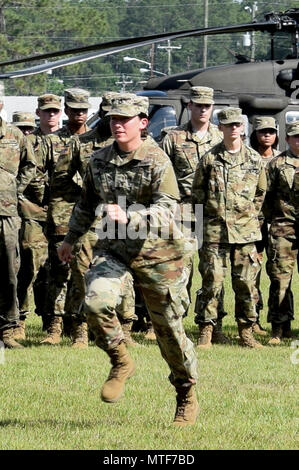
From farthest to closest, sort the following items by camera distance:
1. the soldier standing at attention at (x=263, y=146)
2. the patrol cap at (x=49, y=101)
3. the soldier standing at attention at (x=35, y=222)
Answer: the soldier standing at attention at (x=263, y=146), the patrol cap at (x=49, y=101), the soldier standing at attention at (x=35, y=222)

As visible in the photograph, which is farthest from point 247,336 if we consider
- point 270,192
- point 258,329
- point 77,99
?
point 77,99

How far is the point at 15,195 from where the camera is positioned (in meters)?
11.5

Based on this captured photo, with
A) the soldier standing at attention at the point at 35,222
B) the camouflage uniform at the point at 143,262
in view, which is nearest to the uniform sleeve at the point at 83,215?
the camouflage uniform at the point at 143,262

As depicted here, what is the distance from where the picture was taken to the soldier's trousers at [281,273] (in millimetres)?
12625

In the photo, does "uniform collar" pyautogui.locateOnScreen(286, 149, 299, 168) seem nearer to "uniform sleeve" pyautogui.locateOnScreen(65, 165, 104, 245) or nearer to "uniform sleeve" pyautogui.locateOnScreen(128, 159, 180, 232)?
"uniform sleeve" pyautogui.locateOnScreen(65, 165, 104, 245)

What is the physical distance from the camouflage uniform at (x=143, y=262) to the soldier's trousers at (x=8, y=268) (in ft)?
12.1

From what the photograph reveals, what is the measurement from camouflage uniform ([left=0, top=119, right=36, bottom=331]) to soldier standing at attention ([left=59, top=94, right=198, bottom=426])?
12.0 ft

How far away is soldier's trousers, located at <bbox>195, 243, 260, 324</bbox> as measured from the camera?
1185cm

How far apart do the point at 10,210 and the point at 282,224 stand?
2.91 metres

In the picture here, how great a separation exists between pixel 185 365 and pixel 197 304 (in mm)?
4365

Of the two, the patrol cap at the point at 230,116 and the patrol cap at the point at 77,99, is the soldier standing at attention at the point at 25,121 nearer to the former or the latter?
the patrol cap at the point at 77,99

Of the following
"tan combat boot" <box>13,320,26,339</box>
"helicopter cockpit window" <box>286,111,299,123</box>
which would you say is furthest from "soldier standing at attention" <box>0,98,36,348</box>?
"helicopter cockpit window" <box>286,111,299,123</box>

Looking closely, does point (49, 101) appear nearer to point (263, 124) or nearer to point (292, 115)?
point (263, 124)

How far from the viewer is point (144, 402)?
8.88 m
